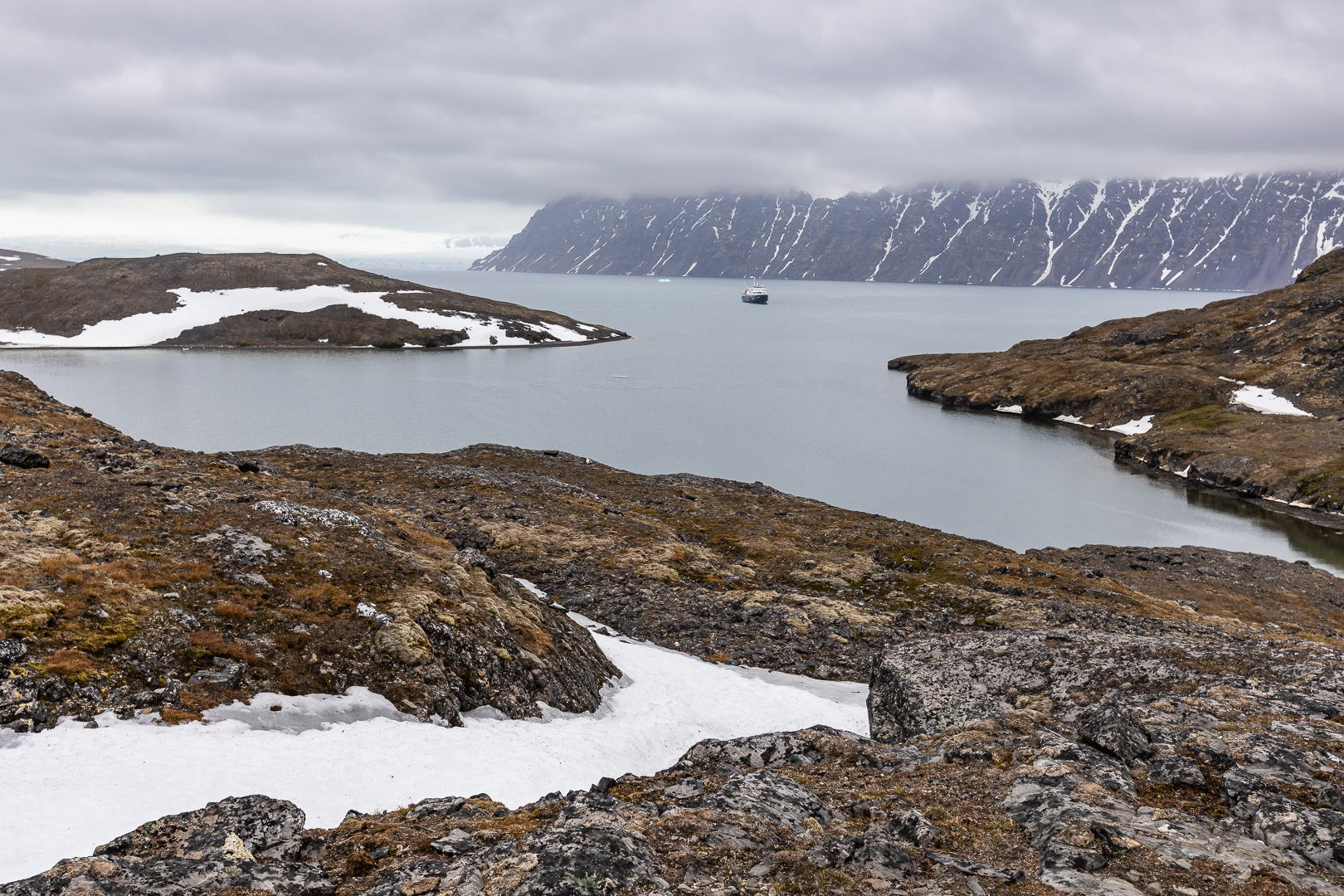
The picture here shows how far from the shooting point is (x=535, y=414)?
111562 mm

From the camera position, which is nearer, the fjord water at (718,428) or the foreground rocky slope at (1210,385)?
the fjord water at (718,428)

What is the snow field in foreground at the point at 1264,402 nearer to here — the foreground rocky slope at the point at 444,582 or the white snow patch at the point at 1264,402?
the white snow patch at the point at 1264,402

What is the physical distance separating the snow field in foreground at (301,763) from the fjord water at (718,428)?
55.4m

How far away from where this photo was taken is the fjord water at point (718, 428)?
74938mm

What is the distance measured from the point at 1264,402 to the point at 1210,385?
796 centimetres

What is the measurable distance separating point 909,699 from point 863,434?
3520 inches

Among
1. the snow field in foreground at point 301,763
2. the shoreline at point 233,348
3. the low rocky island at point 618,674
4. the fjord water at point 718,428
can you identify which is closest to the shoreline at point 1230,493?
the fjord water at point 718,428

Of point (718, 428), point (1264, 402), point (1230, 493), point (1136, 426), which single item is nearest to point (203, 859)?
point (718, 428)

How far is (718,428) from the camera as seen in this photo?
348 feet

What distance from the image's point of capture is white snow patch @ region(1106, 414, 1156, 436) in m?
114

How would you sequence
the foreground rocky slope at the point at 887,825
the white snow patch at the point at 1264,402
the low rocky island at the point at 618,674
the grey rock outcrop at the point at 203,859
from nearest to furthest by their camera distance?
the grey rock outcrop at the point at 203,859 → the foreground rocky slope at the point at 887,825 → the low rocky island at the point at 618,674 → the white snow patch at the point at 1264,402

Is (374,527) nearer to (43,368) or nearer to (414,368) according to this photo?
(414,368)

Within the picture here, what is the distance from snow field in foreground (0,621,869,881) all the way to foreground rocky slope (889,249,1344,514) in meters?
89.4

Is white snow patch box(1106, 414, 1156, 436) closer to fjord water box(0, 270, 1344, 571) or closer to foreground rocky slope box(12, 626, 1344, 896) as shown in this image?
fjord water box(0, 270, 1344, 571)
